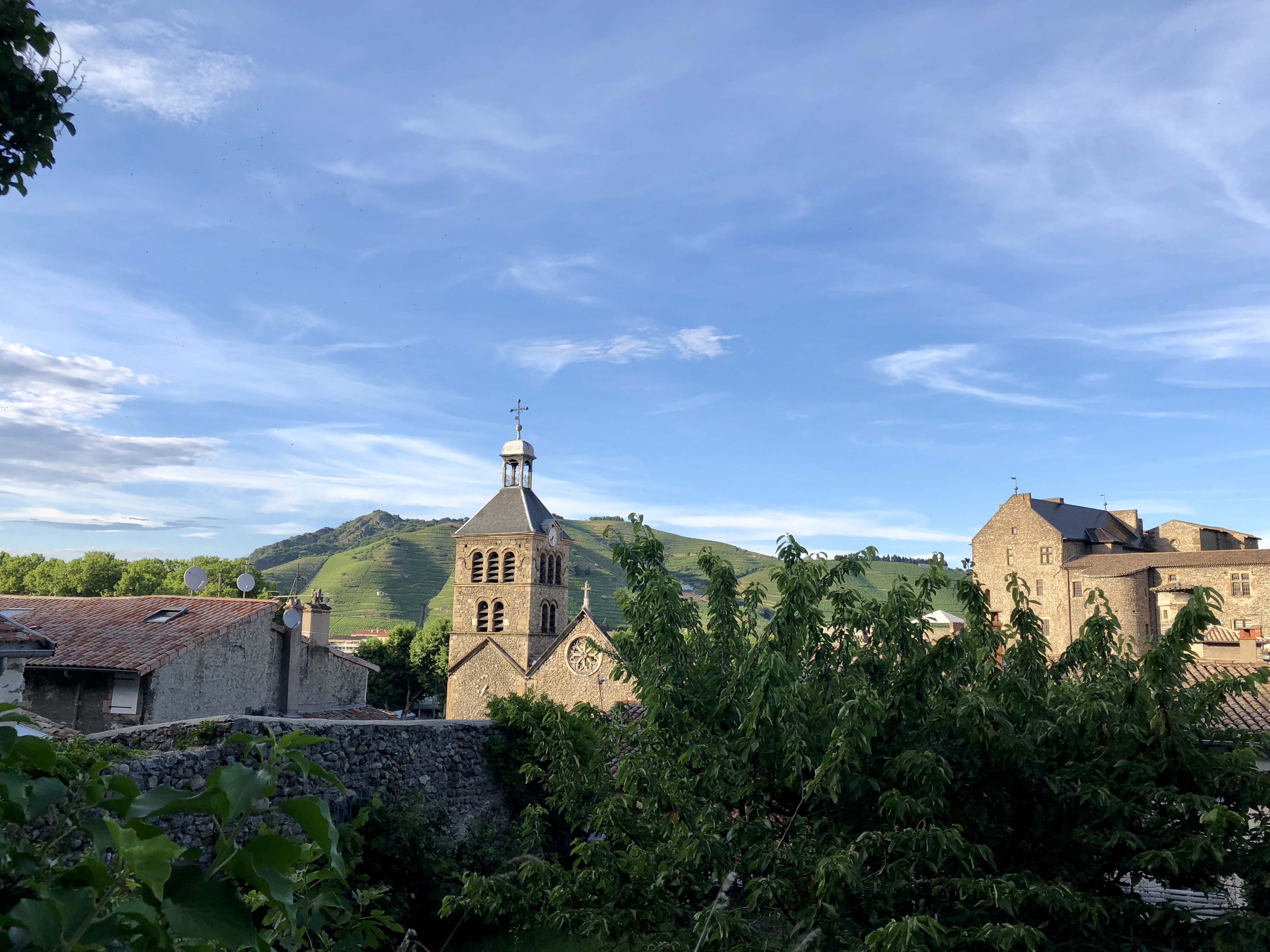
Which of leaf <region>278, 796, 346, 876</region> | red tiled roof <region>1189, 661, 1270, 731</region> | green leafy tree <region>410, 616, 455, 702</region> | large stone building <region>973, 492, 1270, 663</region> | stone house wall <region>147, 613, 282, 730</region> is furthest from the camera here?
green leafy tree <region>410, 616, 455, 702</region>

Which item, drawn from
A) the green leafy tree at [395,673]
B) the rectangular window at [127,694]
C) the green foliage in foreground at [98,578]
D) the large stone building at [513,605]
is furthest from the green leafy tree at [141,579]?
the rectangular window at [127,694]

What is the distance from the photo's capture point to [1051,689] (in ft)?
26.8

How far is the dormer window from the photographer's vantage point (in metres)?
20.3

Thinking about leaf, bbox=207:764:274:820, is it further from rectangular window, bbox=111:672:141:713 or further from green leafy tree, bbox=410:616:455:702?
green leafy tree, bbox=410:616:455:702

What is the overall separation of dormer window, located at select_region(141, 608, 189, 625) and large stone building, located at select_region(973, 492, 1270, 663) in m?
34.7

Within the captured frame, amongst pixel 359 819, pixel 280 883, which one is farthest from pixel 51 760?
pixel 359 819

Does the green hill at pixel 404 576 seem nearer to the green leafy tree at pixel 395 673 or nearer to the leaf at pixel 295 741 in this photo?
the green leafy tree at pixel 395 673

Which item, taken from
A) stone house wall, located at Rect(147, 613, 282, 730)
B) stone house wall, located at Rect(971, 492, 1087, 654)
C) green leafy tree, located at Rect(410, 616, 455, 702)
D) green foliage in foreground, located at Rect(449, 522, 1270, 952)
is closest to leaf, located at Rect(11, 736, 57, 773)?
green foliage in foreground, located at Rect(449, 522, 1270, 952)

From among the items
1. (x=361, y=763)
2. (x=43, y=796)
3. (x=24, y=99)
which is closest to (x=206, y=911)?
(x=43, y=796)

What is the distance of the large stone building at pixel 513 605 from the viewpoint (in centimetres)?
4269

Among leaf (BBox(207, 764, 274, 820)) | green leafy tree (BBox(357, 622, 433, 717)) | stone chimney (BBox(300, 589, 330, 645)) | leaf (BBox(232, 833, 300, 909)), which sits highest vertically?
leaf (BBox(207, 764, 274, 820))

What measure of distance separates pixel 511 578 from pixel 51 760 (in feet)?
152

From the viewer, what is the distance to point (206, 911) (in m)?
1.15

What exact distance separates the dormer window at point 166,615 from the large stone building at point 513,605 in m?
22.2
